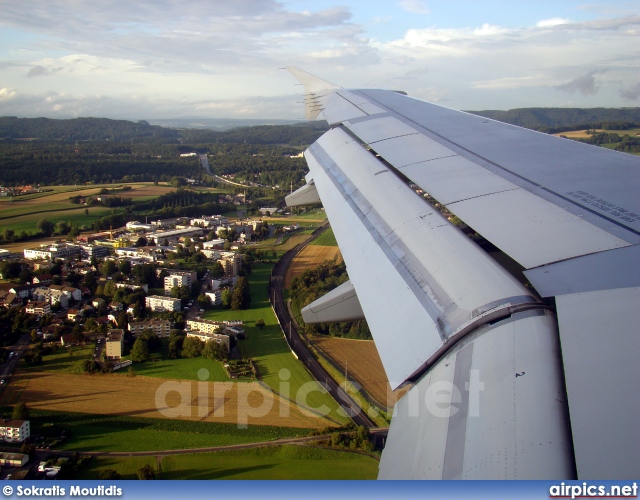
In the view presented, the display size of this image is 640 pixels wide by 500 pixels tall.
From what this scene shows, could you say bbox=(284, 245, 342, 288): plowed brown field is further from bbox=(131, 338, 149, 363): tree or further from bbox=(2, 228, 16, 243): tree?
bbox=(2, 228, 16, 243): tree

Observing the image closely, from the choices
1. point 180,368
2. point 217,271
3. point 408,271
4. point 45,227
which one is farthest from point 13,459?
point 45,227

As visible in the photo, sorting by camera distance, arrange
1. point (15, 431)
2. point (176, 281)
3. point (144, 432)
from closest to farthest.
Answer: point (15, 431) → point (144, 432) → point (176, 281)

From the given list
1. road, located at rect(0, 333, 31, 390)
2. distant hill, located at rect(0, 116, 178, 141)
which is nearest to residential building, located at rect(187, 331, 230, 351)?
road, located at rect(0, 333, 31, 390)

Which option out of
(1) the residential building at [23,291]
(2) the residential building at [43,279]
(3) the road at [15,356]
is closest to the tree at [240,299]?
(3) the road at [15,356]

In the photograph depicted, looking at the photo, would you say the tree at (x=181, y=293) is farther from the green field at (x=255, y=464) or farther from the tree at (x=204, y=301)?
the green field at (x=255, y=464)

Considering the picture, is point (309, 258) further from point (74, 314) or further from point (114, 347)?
point (114, 347)
